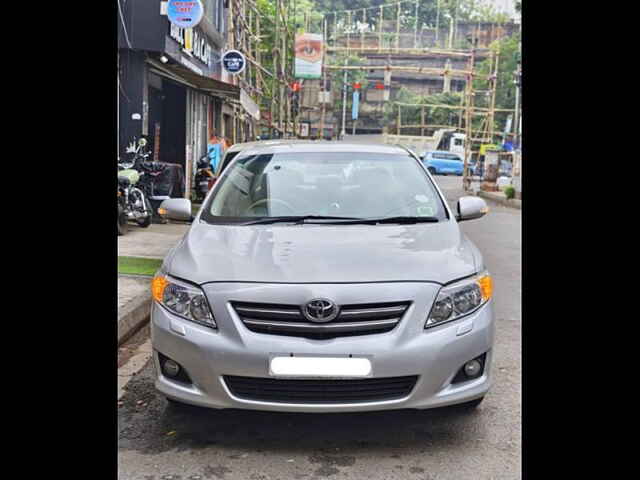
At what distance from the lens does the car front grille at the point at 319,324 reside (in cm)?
329

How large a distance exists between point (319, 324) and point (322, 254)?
470mm

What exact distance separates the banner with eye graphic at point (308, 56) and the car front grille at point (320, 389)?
3349 centimetres

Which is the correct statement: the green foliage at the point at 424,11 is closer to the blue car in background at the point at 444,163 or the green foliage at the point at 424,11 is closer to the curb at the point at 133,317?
the blue car in background at the point at 444,163

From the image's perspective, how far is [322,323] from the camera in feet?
10.8

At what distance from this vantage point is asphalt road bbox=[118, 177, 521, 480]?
10.8 feet

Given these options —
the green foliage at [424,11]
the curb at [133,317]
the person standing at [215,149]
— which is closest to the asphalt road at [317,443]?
the curb at [133,317]

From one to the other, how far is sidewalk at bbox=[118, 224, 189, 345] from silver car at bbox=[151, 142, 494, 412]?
1.43 m

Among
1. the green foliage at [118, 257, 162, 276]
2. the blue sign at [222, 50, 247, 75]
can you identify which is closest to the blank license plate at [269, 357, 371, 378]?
the green foliage at [118, 257, 162, 276]

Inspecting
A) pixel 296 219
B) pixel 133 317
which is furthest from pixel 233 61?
pixel 296 219

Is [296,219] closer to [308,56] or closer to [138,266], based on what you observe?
[138,266]
